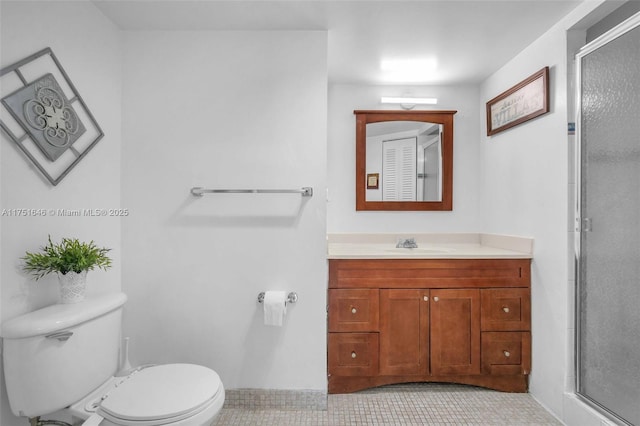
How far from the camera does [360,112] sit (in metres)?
2.84

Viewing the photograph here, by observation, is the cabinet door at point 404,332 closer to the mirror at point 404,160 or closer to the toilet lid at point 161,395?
the mirror at point 404,160

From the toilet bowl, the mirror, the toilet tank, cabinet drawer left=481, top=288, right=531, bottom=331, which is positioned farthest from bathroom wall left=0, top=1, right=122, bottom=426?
cabinet drawer left=481, top=288, right=531, bottom=331

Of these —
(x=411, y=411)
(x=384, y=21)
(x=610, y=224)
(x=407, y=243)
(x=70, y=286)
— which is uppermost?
(x=384, y=21)

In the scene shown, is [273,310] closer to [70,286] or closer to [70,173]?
[70,286]

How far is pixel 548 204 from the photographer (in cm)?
204

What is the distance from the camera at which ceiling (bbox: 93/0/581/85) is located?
180 cm

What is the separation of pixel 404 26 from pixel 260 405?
2.31 metres

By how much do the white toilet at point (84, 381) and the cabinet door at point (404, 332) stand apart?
3.64 feet

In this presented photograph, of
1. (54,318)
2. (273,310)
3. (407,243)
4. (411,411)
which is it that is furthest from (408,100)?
(54,318)

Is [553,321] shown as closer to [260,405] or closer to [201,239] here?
[260,405]

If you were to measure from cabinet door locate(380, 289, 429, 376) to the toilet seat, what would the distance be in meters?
1.11

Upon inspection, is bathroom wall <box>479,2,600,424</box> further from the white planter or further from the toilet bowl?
the white planter

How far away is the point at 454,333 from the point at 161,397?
66.6 inches

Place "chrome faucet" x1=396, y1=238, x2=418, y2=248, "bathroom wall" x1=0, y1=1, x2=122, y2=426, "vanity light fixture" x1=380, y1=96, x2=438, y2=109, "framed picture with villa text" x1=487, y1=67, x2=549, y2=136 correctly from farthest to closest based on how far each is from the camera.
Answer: "vanity light fixture" x1=380, y1=96, x2=438, y2=109 < "chrome faucet" x1=396, y1=238, x2=418, y2=248 < "framed picture with villa text" x1=487, y1=67, x2=549, y2=136 < "bathroom wall" x1=0, y1=1, x2=122, y2=426
